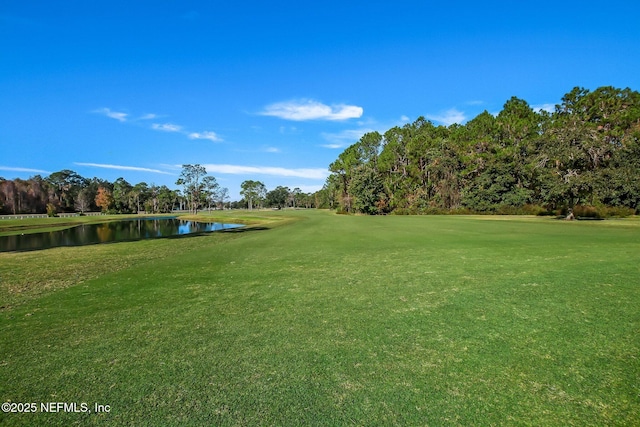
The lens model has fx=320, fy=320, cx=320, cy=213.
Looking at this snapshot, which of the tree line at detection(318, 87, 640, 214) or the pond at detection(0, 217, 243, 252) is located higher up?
the tree line at detection(318, 87, 640, 214)

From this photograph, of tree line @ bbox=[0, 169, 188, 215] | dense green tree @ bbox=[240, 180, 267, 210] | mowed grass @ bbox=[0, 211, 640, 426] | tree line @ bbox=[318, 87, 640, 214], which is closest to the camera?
mowed grass @ bbox=[0, 211, 640, 426]

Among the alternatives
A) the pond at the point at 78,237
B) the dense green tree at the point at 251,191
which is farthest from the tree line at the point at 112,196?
the pond at the point at 78,237

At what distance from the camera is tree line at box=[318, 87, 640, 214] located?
31750mm

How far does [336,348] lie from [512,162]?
191 feet

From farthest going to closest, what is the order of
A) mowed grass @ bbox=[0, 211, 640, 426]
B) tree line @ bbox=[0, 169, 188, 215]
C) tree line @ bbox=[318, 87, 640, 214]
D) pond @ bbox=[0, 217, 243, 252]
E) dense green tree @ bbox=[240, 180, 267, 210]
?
dense green tree @ bbox=[240, 180, 267, 210], tree line @ bbox=[0, 169, 188, 215], tree line @ bbox=[318, 87, 640, 214], pond @ bbox=[0, 217, 243, 252], mowed grass @ bbox=[0, 211, 640, 426]

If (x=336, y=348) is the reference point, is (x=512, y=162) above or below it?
above

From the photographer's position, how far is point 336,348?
4.39 m

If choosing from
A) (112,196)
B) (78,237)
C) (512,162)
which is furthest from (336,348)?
(112,196)

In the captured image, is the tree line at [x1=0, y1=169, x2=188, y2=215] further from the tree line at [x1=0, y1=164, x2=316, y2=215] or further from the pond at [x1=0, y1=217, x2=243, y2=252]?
the pond at [x1=0, y1=217, x2=243, y2=252]

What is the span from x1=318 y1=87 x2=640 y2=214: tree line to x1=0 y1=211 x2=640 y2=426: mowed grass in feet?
96.8

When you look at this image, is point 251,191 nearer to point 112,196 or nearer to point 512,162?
point 112,196

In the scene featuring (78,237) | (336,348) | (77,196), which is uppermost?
(77,196)

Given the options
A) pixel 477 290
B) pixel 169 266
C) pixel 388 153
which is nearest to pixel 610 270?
pixel 477 290

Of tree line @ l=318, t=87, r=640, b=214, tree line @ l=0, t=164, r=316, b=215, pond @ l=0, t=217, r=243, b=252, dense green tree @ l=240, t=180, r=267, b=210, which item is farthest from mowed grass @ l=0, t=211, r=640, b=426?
dense green tree @ l=240, t=180, r=267, b=210
